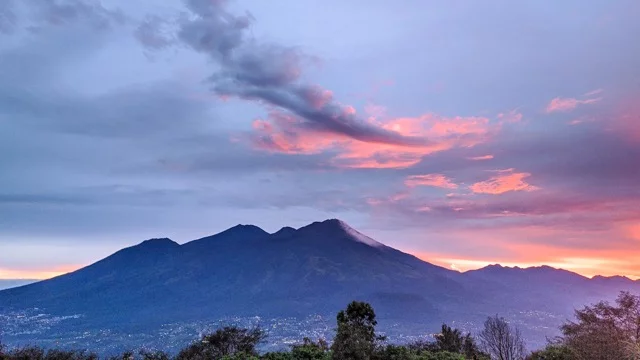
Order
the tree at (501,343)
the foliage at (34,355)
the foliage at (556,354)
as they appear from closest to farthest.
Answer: the foliage at (556,354) < the foliage at (34,355) < the tree at (501,343)

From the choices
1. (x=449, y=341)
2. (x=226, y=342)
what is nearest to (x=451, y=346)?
(x=449, y=341)

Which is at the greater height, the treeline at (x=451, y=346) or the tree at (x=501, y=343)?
the treeline at (x=451, y=346)

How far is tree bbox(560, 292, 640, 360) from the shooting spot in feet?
108

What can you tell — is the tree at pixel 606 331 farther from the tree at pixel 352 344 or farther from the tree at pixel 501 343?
the tree at pixel 352 344

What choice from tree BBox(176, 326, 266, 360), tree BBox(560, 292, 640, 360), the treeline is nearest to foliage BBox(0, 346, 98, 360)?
the treeline

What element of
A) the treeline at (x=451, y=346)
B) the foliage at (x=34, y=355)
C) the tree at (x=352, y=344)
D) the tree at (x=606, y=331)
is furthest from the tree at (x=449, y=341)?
the foliage at (x=34, y=355)

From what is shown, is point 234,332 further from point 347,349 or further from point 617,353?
point 617,353

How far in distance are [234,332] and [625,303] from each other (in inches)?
2058

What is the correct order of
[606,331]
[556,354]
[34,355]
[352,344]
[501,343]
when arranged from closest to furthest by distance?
[352,344] < [556,354] < [606,331] < [34,355] < [501,343]

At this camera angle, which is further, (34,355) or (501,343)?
(501,343)

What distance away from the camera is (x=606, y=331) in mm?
38531

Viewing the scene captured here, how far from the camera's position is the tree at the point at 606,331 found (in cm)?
3297

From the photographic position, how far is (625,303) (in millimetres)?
52094

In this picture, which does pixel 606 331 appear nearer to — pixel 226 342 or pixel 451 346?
pixel 451 346
